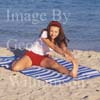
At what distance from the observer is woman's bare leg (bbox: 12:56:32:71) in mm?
7988

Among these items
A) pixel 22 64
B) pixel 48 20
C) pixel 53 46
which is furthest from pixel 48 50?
pixel 48 20

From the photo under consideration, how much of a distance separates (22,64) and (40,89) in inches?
39.5

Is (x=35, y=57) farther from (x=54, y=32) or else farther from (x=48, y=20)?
(x=48, y=20)

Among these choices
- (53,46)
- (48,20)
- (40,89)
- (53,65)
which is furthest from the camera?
(48,20)

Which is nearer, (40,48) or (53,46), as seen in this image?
(53,46)

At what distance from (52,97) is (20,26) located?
7.43m

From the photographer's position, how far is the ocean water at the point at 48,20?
40.7 ft

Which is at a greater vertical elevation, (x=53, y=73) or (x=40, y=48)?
(x=40, y=48)

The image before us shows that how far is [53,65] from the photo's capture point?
26.5 feet

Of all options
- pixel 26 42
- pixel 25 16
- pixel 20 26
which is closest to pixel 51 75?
pixel 26 42

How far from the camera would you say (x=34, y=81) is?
24.7 feet

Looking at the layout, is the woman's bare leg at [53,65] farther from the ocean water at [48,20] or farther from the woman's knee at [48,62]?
the ocean water at [48,20]

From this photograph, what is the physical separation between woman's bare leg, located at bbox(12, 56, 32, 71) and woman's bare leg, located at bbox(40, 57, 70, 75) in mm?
226

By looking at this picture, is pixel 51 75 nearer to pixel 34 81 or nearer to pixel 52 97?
pixel 34 81
